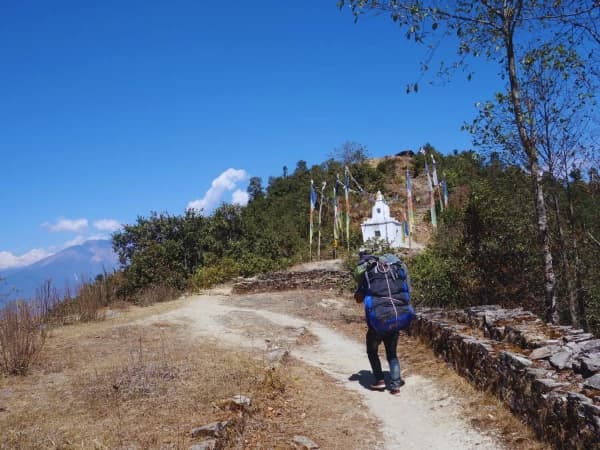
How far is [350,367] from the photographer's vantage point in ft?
29.1

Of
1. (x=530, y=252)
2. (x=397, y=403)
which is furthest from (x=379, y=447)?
(x=530, y=252)

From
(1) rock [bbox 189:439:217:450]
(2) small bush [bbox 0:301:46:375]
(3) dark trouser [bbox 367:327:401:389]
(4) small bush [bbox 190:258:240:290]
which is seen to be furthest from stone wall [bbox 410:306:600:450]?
(4) small bush [bbox 190:258:240:290]

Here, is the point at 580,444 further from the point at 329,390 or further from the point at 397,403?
the point at 329,390

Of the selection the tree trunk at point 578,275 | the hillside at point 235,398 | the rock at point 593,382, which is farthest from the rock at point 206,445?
the tree trunk at point 578,275

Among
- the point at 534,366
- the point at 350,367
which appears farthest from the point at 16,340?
the point at 534,366

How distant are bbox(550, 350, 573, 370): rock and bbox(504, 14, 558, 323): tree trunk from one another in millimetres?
4678

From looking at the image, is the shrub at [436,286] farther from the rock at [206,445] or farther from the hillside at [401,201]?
the hillside at [401,201]

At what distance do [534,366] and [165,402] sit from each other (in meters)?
4.48

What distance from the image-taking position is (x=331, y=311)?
16547 mm

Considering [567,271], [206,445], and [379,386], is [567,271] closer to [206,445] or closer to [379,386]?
[379,386]

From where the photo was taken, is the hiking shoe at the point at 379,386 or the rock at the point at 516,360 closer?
the rock at the point at 516,360

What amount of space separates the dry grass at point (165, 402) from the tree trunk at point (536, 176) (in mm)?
5244

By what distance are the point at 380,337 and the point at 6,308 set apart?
6.90m

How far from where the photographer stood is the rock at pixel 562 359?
5309 mm
